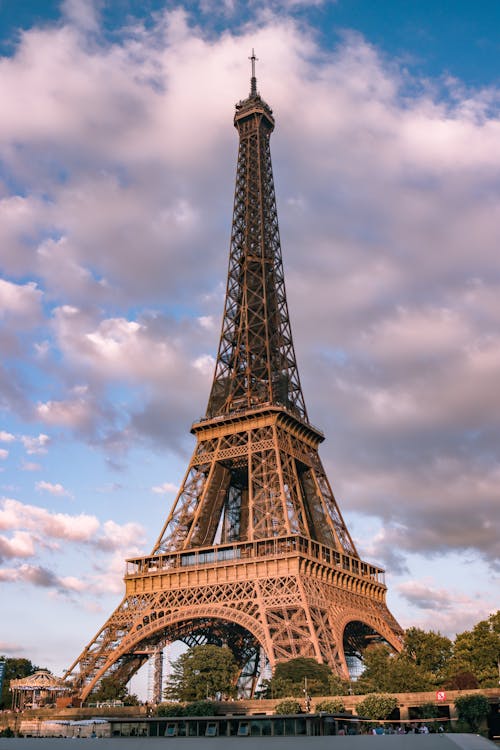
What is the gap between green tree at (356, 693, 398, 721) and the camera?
52.3 meters

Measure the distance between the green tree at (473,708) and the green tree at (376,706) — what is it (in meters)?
4.57

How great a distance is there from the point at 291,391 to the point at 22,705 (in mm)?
44780

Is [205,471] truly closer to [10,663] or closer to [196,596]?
[196,596]

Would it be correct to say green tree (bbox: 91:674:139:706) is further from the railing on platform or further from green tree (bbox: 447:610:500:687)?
green tree (bbox: 447:610:500:687)

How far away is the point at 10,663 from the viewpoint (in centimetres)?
12362

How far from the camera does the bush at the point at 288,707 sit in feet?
171

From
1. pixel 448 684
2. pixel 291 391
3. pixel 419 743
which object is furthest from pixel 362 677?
pixel 419 743

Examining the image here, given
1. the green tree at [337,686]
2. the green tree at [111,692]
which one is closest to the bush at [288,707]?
the green tree at [337,686]

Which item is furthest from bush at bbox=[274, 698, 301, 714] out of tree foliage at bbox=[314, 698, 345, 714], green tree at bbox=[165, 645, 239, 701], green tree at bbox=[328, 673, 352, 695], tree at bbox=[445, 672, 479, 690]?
tree at bbox=[445, 672, 479, 690]

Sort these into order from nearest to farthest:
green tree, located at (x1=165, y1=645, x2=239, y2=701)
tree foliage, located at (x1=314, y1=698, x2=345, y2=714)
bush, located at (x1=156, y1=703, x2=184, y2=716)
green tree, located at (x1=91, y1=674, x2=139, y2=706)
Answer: tree foliage, located at (x1=314, y1=698, x2=345, y2=714) < bush, located at (x1=156, y1=703, x2=184, y2=716) < green tree, located at (x1=165, y1=645, x2=239, y2=701) < green tree, located at (x1=91, y1=674, x2=139, y2=706)

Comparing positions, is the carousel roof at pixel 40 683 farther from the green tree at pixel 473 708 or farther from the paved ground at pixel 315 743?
the paved ground at pixel 315 743

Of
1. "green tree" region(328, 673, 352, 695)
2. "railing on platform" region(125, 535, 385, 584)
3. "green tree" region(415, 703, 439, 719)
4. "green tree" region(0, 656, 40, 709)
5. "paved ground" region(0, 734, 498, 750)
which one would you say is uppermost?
"railing on platform" region(125, 535, 385, 584)

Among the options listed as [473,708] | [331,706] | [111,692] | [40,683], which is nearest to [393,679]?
[473,708]

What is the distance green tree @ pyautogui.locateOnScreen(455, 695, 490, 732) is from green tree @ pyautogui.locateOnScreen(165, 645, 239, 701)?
22690mm
